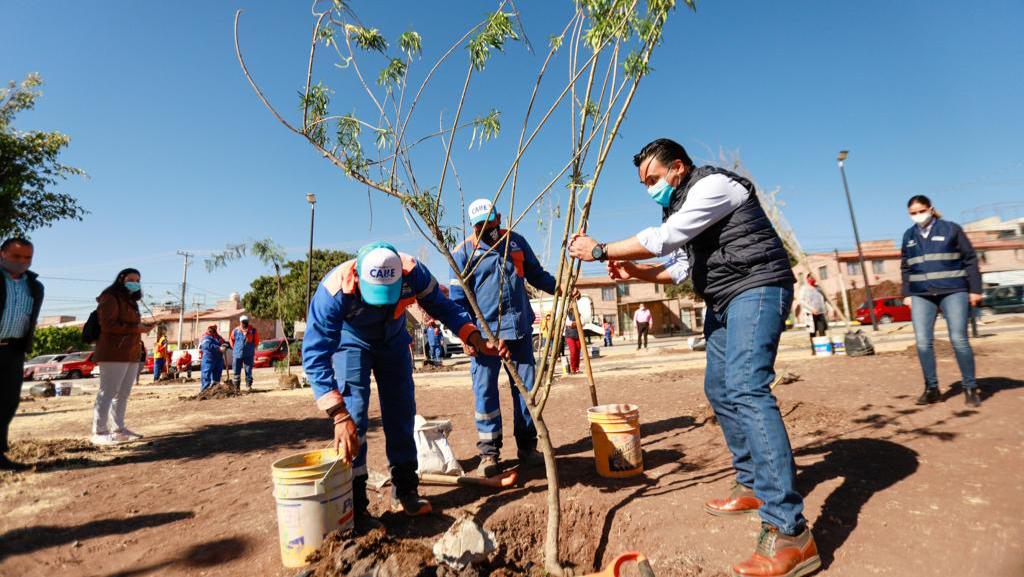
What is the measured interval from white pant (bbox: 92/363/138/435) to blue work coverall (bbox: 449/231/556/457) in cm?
404

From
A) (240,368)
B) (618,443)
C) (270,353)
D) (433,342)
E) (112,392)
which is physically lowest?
(618,443)

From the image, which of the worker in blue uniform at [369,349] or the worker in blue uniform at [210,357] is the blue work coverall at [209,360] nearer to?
the worker in blue uniform at [210,357]

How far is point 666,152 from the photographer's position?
8.27 feet

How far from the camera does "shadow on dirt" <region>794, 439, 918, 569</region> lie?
212cm

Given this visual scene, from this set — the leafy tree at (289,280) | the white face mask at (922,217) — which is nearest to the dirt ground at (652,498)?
the white face mask at (922,217)

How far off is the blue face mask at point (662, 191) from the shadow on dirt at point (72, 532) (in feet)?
11.3

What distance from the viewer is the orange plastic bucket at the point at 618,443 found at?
304cm

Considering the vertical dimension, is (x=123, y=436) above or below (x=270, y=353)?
below

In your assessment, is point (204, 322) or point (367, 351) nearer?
point (367, 351)

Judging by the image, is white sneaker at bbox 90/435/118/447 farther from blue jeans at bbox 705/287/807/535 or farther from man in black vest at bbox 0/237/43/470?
blue jeans at bbox 705/287/807/535

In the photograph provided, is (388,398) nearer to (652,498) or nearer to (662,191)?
(652,498)

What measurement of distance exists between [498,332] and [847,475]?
223 centimetres

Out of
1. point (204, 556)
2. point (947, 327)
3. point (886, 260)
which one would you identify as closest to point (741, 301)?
point (204, 556)

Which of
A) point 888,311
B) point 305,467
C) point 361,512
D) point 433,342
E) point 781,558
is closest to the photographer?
point 781,558
